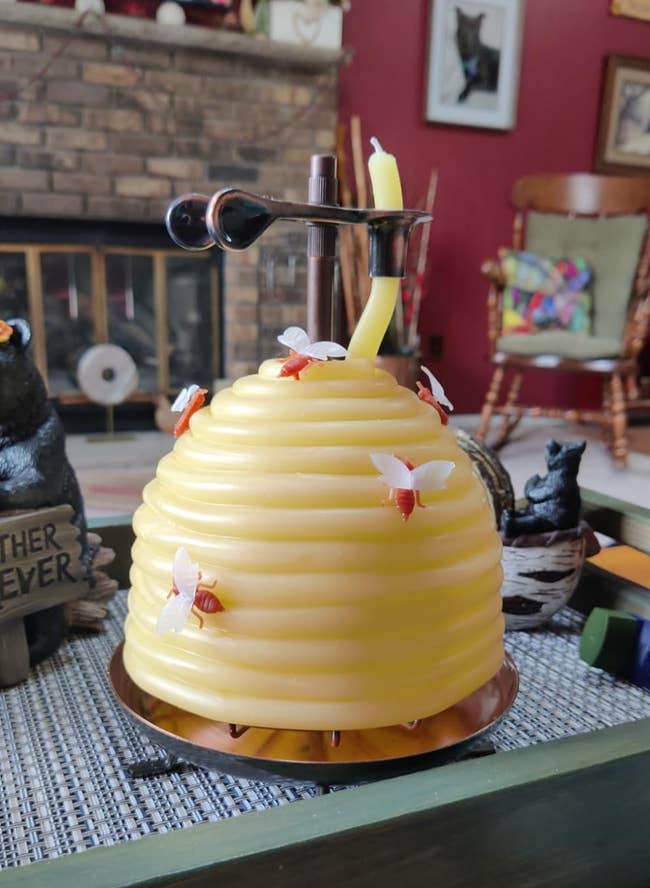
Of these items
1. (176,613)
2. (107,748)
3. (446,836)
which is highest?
(176,613)

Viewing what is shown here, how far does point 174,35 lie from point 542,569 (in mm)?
2441

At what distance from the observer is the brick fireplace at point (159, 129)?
2.61m

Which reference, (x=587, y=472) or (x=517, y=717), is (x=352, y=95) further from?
(x=517, y=717)

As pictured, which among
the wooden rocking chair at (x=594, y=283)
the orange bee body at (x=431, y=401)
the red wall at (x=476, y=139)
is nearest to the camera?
the orange bee body at (x=431, y=401)

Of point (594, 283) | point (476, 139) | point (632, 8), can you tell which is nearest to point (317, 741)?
point (594, 283)

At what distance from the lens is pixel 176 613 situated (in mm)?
583

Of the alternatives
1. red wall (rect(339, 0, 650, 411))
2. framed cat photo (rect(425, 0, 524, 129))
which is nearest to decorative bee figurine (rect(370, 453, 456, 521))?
red wall (rect(339, 0, 650, 411))

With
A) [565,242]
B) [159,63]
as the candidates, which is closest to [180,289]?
[159,63]

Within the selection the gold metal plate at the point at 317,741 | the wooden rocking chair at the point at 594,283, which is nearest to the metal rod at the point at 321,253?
the gold metal plate at the point at 317,741

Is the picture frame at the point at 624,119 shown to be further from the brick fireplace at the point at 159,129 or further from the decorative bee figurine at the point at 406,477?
the decorative bee figurine at the point at 406,477

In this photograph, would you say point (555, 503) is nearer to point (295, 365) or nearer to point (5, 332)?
point (295, 365)

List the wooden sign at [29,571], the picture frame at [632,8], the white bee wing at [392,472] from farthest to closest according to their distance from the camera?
the picture frame at [632,8] < the wooden sign at [29,571] < the white bee wing at [392,472]

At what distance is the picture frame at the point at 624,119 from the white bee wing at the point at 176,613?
3.80 m

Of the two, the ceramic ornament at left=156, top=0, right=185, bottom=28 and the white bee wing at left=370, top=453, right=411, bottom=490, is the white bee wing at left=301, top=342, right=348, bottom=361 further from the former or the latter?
the ceramic ornament at left=156, top=0, right=185, bottom=28
